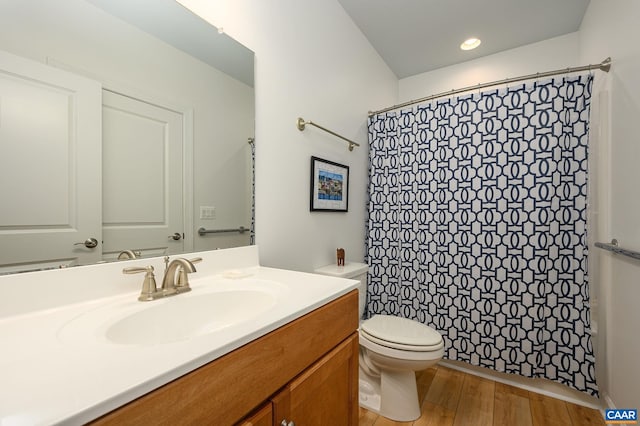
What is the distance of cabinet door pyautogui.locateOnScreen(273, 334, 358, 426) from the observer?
0.70 metres

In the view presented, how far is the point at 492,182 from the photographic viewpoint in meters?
1.81

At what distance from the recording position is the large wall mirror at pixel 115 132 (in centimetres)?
72

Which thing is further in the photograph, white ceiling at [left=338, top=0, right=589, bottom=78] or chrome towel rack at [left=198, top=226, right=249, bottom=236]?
white ceiling at [left=338, top=0, right=589, bottom=78]

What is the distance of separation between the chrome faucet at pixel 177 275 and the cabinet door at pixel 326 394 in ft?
1.52

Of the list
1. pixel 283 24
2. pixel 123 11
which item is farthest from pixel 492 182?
pixel 123 11

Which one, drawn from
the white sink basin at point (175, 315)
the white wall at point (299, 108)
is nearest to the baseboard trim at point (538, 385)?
the white wall at point (299, 108)

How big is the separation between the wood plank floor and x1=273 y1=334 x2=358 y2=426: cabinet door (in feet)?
2.25

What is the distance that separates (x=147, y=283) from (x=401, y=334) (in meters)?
1.23

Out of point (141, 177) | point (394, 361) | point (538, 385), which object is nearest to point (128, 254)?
point (141, 177)

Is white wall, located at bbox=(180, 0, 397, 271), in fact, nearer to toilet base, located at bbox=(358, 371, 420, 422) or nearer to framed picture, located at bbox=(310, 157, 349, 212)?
framed picture, located at bbox=(310, 157, 349, 212)

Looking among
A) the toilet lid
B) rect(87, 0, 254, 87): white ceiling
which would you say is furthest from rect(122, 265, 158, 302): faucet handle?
the toilet lid

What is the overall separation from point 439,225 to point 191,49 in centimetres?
177

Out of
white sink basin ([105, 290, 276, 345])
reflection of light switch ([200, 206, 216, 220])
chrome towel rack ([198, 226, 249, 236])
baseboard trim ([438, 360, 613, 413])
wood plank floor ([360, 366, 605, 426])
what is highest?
reflection of light switch ([200, 206, 216, 220])

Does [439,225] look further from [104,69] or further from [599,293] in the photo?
[104,69]
